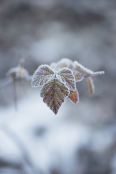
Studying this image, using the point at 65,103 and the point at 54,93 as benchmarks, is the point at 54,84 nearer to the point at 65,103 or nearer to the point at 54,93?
the point at 54,93

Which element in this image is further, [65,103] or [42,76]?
[65,103]

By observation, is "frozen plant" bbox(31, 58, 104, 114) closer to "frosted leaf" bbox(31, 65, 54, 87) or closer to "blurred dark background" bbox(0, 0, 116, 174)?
"frosted leaf" bbox(31, 65, 54, 87)

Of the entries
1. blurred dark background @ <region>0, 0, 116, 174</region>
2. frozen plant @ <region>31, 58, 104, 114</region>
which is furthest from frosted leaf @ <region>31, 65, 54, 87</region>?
blurred dark background @ <region>0, 0, 116, 174</region>

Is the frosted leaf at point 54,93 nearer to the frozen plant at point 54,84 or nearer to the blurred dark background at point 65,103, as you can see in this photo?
the frozen plant at point 54,84

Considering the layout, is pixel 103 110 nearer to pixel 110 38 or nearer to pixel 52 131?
pixel 52 131

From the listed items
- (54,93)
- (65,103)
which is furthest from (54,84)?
(65,103)

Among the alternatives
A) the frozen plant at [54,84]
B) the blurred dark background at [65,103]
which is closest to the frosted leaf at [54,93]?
the frozen plant at [54,84]
